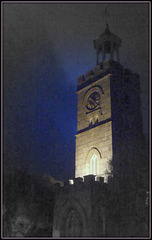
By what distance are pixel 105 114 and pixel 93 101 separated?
2627 millimetres

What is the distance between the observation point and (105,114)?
27.1 metres

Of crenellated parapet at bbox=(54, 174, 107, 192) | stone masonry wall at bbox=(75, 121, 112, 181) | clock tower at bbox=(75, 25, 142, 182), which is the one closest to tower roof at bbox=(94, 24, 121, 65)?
clock tower at bbox=(75, 25, 142, 182)

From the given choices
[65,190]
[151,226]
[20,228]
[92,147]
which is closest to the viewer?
[151,226]

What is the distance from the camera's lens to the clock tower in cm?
2589

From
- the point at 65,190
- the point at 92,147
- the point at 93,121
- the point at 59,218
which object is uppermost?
the point at 93,121

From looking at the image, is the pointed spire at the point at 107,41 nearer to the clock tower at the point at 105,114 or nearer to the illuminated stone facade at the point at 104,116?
the clock tower at the point at 105,114

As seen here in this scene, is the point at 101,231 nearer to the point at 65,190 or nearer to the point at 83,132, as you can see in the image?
the point at 65,190

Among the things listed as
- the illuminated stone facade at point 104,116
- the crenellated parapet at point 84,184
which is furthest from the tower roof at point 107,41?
the crenellated parapet at point 84,184

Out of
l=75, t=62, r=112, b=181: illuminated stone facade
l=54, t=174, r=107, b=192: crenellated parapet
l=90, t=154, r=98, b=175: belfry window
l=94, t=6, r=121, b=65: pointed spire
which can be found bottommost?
l=54, t=174, r=107, b=192: crenellated parapet

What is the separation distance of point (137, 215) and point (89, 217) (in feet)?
12.5

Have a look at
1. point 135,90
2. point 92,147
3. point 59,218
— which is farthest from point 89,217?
point 135,90

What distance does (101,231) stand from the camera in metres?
20.8

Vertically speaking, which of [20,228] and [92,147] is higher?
[92,147]

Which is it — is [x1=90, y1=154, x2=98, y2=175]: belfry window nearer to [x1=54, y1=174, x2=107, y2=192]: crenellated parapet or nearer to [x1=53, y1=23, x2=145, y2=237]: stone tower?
[x1=53, y1=23, x2=145, y2=237]: stone tower
